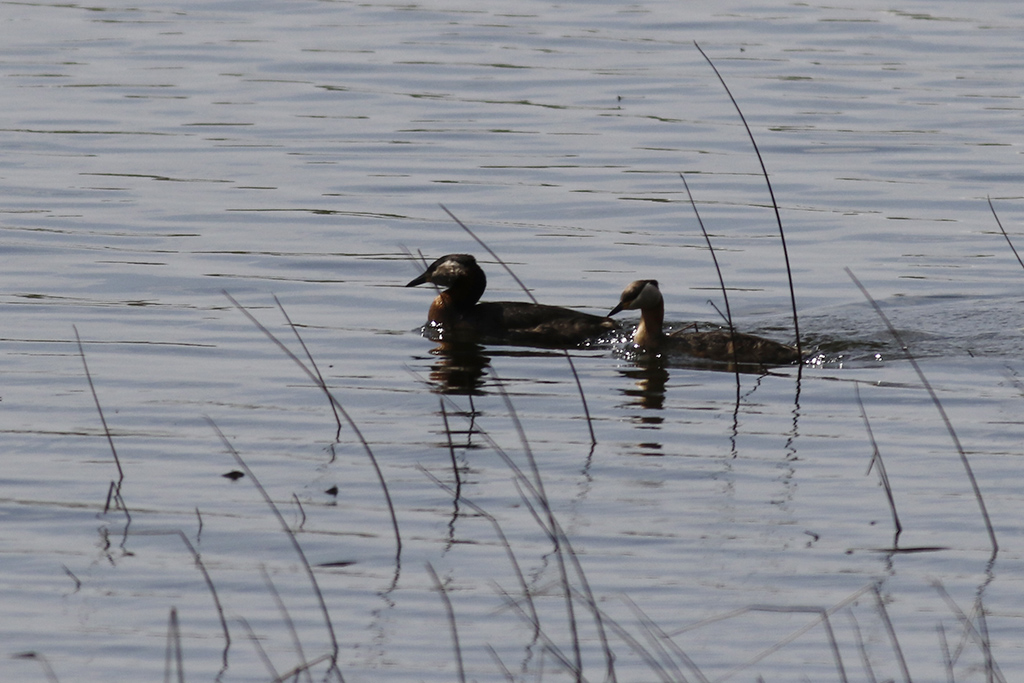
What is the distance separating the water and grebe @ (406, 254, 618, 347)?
6.7 inches

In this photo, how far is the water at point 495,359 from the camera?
6664mm

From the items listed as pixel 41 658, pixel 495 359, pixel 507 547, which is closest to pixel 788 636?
pixel 507 547

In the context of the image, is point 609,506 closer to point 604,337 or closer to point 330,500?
point 330,500

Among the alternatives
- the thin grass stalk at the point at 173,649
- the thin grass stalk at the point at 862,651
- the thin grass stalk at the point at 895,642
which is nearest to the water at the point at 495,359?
the thin grass stalk at the point at 862,651

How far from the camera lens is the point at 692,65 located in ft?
79.8

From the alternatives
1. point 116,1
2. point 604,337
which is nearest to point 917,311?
point 604,337

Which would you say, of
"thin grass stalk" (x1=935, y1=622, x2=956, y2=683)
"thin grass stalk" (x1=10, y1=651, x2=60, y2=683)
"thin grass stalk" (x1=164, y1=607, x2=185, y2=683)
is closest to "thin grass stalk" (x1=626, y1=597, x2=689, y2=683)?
"thin grass stalk" (x1=935, y1=622, x2=956, y2=683)

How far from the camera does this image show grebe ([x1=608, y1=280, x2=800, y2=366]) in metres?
11.2

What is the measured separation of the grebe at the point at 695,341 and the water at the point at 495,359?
265 mm

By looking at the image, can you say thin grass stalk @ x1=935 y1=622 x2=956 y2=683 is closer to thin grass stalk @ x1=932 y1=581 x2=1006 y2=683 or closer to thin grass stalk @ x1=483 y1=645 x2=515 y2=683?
thin grass stalk @ x1=932 y1=581 x2=1006 y2=683

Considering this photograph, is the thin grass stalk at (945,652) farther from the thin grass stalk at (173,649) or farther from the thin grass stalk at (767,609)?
the thin grass stalk at (173,649)

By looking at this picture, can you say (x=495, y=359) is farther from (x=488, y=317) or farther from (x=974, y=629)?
(x=974, y=629)

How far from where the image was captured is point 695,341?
1159 centimetres

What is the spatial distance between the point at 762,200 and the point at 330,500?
938cm
